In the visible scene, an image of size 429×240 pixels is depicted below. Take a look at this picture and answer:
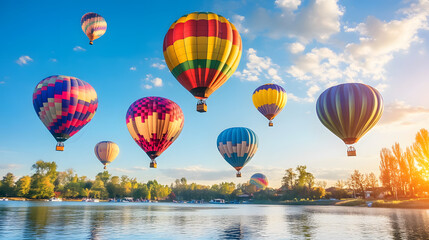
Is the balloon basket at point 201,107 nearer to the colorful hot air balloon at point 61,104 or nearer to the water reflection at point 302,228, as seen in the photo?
the water reflection at point 302,228

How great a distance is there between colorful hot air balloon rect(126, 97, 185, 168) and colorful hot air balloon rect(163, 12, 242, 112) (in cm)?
1041

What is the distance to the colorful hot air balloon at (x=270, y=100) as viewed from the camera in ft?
169

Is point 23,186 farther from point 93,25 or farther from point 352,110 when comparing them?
point 352,110

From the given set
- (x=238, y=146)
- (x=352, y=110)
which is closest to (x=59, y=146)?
(x=238, y=146)

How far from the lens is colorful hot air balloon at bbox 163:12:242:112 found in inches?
1023

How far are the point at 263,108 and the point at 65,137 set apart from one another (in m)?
31.1

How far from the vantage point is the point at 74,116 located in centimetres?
3928

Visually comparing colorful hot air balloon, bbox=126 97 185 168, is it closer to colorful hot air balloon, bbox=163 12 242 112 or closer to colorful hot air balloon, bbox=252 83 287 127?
colorful hot air balloon, bbox=163 12 242 112

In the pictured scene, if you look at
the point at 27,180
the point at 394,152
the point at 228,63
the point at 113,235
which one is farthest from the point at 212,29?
the point at 27,180

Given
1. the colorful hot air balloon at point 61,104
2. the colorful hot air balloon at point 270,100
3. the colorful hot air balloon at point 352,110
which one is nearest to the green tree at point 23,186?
the colorful hot air balloon at point 61,104

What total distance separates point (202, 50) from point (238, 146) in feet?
88.0

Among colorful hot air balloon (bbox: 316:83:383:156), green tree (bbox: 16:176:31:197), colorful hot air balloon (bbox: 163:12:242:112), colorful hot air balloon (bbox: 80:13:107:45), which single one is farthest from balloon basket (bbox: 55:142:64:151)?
green tree (bbox: 16:176:31:197)

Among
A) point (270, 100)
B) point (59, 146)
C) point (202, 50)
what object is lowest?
point (59, 146)

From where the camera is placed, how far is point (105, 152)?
80.0 meters
